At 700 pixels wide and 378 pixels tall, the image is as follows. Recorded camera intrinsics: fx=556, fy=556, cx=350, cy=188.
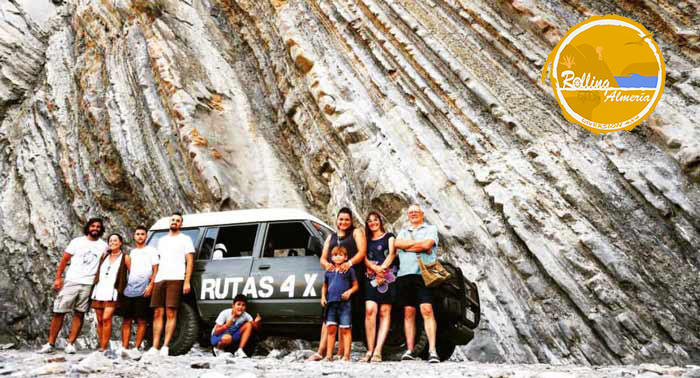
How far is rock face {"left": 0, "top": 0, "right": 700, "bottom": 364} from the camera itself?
24.2 ft

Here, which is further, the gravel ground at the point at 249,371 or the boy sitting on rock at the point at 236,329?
the boy sitting on rock at the point at 236,329

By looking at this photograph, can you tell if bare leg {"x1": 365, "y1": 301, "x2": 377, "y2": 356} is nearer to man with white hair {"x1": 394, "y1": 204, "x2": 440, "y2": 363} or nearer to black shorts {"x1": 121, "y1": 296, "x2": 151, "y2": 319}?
man with white hair {"x1": 394, "y1": 204, "x2": 440, "y2": 363}

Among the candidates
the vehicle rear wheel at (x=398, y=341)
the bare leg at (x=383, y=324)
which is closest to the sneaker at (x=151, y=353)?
the bare leg at (x=383, y=324)

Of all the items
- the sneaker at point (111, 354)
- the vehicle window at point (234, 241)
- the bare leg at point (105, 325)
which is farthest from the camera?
the vehicle window at point (234, 241)

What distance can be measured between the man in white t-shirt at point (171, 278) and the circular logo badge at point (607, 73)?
19.9ft

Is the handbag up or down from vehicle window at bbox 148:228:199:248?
down

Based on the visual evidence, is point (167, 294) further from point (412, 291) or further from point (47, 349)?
point (412, 291)

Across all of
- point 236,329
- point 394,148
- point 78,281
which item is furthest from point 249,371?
point 394,148

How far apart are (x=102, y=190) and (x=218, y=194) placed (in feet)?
13.0

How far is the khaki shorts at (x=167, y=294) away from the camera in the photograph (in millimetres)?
6492

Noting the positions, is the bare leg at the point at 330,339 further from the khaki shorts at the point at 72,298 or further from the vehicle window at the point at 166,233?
the khaki shorts at the point at 72,298

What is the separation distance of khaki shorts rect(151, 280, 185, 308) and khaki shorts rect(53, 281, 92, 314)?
3.20ft

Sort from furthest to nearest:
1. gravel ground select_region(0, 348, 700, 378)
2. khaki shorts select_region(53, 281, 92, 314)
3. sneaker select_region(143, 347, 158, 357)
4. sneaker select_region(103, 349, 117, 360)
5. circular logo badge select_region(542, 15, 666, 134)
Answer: circular logo badge select_region(542, 15, 666, 134) < khaki shorts select_region(53, 281, 92, 314) < sneaker select_region(143, 347, 158, 357) < sneaker select_region(103, 349, 117, 360) < gravel ground select_region(0, 348, 700, 378)

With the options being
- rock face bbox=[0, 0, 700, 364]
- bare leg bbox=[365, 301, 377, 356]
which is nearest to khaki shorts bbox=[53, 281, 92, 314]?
bare leg bbox=[365, 301, 377, 356]
